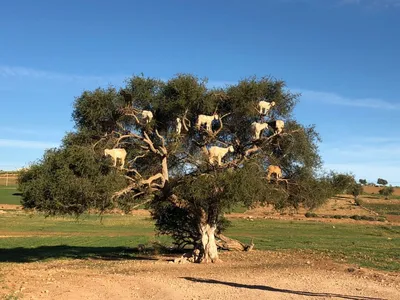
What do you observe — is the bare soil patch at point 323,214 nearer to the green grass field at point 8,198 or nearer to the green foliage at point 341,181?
the green grass field at point 8,198

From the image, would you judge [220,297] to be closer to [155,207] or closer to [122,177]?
[122,177]

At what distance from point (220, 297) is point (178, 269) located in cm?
640

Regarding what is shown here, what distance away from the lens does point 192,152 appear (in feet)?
78.3

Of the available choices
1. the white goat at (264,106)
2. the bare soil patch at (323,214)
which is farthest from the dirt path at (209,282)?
the bare soil patch at (323,214)

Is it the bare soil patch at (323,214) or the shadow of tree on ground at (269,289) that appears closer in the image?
the shadow of tree on ground at (269,289)

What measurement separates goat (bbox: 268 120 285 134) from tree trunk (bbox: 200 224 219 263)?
5778 millimetres

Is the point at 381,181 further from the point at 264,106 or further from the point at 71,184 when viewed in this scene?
the point at 71,184

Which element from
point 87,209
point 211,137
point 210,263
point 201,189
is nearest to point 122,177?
point 87,209

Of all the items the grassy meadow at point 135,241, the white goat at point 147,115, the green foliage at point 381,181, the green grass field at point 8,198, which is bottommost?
the grassy meadow at point 135,241

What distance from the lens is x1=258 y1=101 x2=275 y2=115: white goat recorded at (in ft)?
69.8

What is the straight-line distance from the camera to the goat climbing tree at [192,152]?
18891mm

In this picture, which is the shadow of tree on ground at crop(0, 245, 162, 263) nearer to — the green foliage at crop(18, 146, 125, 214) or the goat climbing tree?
the goat climbing tree

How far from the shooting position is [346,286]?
15023mm

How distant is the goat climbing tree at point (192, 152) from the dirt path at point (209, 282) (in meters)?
2.79
